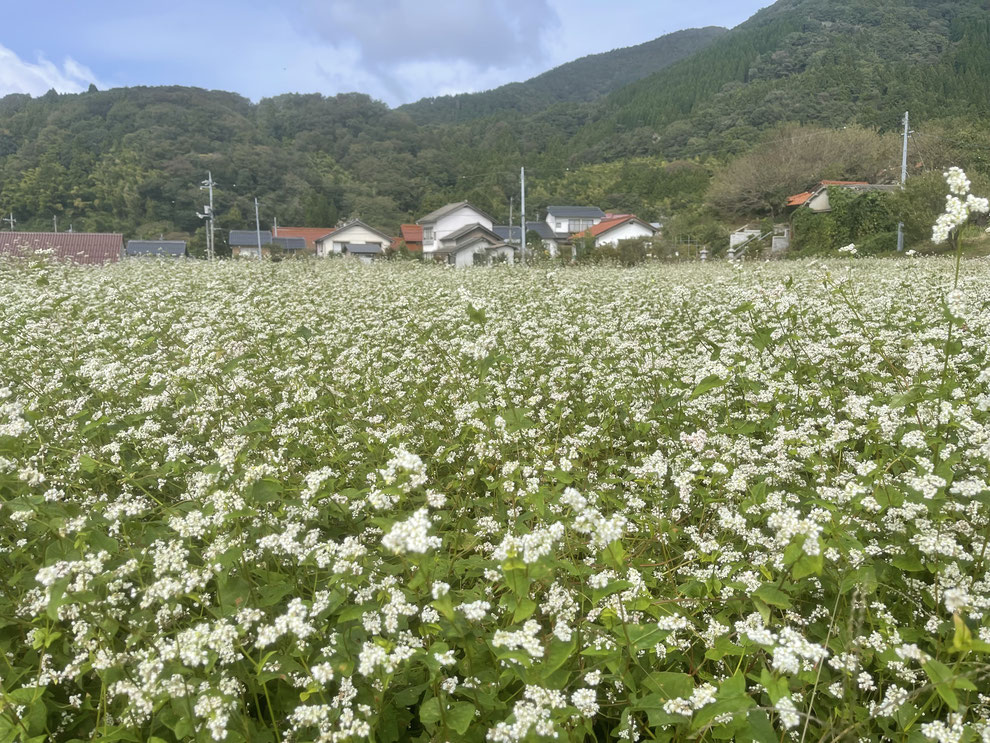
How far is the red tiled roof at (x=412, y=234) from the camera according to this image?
237 ft

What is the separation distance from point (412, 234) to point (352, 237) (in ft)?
33.2

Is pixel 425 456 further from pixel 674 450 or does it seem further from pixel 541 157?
pixel 541 157

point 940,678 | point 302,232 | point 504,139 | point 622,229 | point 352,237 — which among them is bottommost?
point 940,678

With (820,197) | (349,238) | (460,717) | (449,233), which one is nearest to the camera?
(460,717)

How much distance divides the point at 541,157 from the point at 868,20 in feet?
214

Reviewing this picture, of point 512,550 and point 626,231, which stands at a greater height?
point 626,231

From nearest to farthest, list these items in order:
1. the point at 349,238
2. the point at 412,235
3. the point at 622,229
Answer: the point at 622,229
the point at 349,238
the point at 412,235

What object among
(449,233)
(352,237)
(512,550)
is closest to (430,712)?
(512,550)

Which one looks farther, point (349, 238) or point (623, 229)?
point (349, 238)

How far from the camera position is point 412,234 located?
242 feet

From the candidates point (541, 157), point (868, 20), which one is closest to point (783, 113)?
point (541, 157)

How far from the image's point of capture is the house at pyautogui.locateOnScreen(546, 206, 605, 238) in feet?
225

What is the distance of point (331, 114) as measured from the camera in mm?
98375

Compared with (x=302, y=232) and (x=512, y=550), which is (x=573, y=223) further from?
(x=512, y=550)
